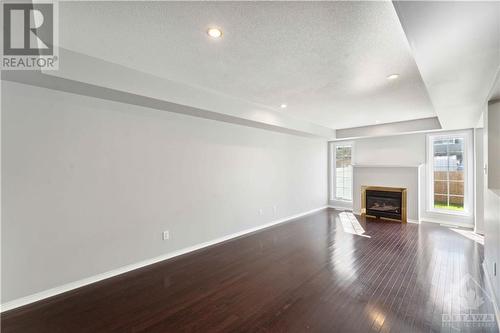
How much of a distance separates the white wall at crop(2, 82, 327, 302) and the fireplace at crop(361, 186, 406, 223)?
4.01 meters

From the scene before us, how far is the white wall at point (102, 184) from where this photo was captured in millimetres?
2230

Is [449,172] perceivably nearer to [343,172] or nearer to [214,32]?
[343,172]

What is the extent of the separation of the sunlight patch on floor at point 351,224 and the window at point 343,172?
0.92 metres

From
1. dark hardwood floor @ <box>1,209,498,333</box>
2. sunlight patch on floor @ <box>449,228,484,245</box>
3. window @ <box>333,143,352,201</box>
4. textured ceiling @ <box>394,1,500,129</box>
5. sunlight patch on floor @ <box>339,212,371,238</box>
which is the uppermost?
textured ceiling @ <box>394,1,500,129</box>

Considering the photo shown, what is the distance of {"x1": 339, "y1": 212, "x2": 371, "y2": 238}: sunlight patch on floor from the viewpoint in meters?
4.68

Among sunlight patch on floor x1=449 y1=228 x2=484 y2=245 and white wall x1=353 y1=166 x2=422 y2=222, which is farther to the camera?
white wall x1=353 y1=166 x2=422 y2=222

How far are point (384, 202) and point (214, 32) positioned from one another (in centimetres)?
629

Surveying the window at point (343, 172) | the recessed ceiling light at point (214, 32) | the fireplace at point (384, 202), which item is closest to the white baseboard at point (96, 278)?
the recessed ceiling light at point (214, 32)

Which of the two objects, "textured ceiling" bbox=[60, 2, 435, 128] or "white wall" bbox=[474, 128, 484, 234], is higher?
"textured ceiling" bbox=[60, 2, 435, 128]

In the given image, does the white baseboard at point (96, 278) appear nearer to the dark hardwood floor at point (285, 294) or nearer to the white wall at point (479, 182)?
the dark hardwood floor at point (285, 294)

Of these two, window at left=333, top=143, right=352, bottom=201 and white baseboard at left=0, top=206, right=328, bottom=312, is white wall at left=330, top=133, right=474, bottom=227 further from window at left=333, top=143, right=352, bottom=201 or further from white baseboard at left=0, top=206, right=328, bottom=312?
white baseboard at left=0, top=206, right=328, bottom=312

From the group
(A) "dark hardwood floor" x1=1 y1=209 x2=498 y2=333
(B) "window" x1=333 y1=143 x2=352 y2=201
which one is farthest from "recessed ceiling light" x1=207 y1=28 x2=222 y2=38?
(B) "window" x1=333 y1=143 x2=352 y2=201

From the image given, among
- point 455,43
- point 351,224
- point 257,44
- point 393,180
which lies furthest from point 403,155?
point 257,44

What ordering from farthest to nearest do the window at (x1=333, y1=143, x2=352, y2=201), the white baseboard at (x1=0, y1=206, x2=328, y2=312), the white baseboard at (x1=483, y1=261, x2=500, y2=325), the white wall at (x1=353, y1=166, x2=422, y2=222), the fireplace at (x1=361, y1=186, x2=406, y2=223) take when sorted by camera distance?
the window at (x1=333, y1=143, x2=352, y2=201), the fireplace at (x1=361, y1=186, x2=406, y2=223), the white wall at (x1=353, y1=166, x2=422, y2=222), the white baseboard at (x1=0, y1=206, x2=328, y2=312), the white baseboard at (x1=483, y1=261, x2=500, y2=325)
